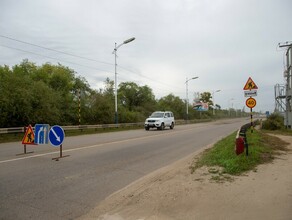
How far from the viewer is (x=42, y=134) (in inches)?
442

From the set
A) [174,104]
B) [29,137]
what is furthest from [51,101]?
[174,104]

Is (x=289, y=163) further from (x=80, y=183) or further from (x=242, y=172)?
(x=80, y=183)

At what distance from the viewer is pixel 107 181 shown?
23.1 feet

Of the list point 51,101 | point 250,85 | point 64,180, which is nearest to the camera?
point 64,180

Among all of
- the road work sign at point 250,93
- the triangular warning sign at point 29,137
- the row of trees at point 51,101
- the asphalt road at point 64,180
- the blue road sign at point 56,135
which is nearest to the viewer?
the asphalt road at point 64,180

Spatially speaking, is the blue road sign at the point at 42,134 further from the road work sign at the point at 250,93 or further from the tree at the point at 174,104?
the tree at the point at 174,104

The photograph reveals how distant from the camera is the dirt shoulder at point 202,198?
4.47 meters

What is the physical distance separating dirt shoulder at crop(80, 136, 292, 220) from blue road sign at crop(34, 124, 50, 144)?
5.61 metres

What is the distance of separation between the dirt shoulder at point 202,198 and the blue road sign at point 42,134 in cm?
561

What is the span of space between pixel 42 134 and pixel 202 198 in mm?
8097

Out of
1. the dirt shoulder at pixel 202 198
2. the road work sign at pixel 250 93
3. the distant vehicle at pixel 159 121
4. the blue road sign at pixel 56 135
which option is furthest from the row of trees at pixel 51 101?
the dirt shoulder at pixel 202 198

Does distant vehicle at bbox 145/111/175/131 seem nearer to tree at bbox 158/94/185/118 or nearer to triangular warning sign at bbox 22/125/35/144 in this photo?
triangular warning sign at bbox 22/125/35/144

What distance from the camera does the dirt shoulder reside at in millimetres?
4473

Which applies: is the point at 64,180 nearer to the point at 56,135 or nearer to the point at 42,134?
the point at 56,135
